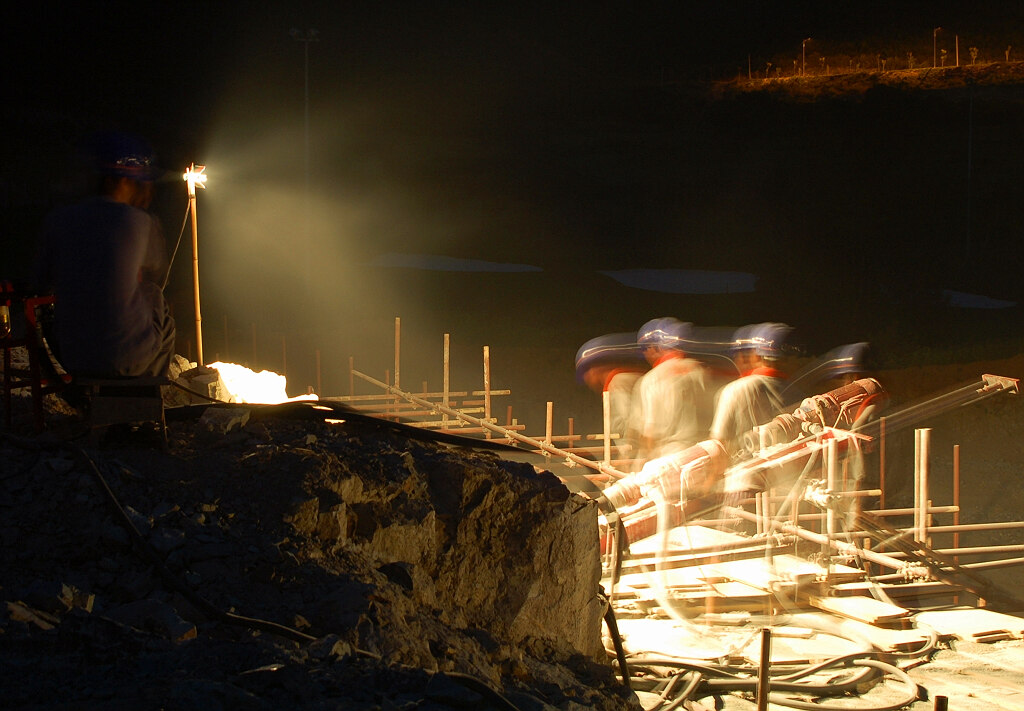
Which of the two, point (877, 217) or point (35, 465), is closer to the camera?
point (35, 465)

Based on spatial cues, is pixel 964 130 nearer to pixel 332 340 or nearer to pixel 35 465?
pixel 332 340

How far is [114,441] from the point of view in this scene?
148 inches

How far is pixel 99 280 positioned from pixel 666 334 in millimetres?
6112

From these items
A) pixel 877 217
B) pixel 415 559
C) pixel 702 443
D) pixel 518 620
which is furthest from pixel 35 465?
pixel 877 217

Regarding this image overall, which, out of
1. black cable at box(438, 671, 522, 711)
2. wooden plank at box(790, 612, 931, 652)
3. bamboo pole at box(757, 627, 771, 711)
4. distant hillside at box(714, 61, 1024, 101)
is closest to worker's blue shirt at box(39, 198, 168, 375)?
black cable at box(438, 671, 522, 711)

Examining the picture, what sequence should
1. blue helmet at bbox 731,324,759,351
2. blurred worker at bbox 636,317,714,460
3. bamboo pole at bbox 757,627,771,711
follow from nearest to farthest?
bamboo pole at bbox 757,627,771,711 → blurred worker at bbox 636,317,714,460 → blue helmet at bbox 731,324,759,351

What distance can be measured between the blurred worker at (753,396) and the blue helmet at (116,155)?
609 cm

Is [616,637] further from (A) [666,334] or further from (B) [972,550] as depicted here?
(B) [972,550]

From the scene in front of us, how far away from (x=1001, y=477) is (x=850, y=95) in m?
14.9

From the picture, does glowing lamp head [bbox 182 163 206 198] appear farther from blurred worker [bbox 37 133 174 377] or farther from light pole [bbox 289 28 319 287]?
light pole [bbox 289 28 319 287]

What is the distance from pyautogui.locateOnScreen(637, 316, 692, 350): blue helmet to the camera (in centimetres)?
905

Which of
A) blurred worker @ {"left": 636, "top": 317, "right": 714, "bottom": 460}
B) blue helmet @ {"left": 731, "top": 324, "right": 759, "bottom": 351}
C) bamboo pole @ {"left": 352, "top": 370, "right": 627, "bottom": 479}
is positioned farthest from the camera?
bamboo pole @ {"left": 352, "top": 370, "right": 627, "bottom": 479}

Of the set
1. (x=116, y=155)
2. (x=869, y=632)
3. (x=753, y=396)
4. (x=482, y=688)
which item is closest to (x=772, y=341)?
(x=753, y=396)

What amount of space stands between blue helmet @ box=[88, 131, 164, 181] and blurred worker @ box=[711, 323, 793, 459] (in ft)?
20.0
